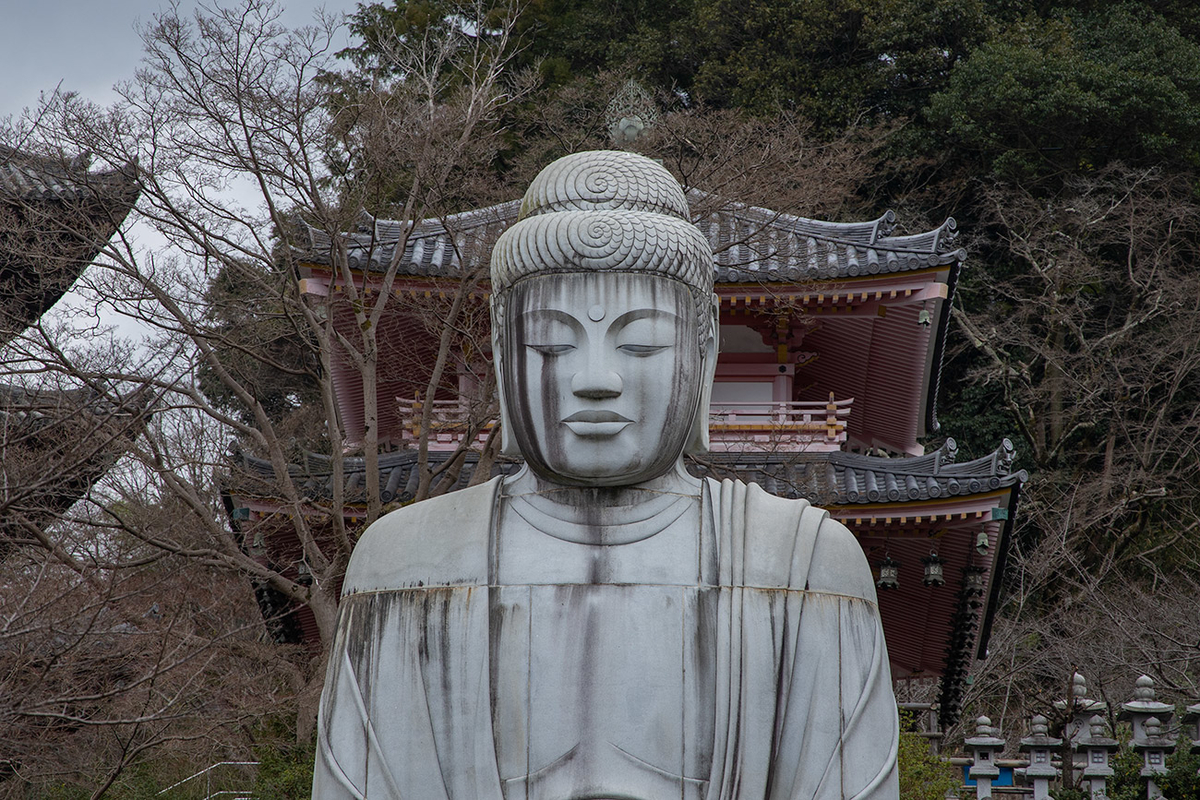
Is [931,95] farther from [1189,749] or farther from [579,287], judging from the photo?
Answer: [579,287]

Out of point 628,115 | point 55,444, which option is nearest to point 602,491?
point 55,444

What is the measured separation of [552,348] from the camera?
3.39 meters

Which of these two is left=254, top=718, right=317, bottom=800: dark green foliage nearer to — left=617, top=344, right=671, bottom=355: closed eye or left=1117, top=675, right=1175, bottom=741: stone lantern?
left=617, top=344, right=671, bottom=355: closed eye

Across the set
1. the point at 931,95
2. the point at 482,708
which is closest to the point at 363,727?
the point at 482,708

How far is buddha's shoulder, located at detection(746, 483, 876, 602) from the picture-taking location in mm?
3291

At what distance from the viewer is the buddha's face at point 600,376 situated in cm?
334

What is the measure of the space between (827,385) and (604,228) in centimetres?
1314

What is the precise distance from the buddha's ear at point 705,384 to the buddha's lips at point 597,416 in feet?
0.99

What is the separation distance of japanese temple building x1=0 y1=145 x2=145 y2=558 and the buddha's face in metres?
5.82

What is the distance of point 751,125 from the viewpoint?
42.3 feet

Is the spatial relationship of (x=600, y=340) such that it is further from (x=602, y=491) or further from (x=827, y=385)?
(x=827, y=385)

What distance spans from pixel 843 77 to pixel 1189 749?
14819mm

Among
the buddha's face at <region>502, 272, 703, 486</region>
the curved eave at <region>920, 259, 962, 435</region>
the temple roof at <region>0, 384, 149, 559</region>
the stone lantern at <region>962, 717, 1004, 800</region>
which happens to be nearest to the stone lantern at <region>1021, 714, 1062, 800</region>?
the stone lantern at <region>962, 717, 1004, 800</region>

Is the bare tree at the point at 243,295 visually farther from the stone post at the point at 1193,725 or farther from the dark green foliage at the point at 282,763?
the stone post at the point at 1193,725
